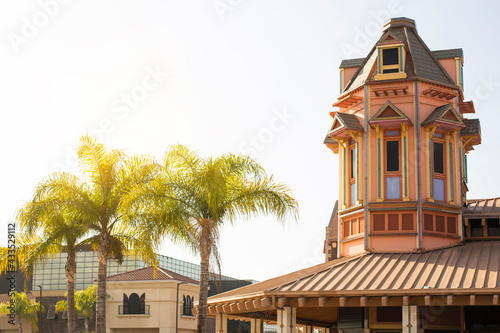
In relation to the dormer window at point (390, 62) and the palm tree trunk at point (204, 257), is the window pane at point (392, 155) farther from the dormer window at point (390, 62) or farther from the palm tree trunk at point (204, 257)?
the palm tree trunk at point (204, 257)

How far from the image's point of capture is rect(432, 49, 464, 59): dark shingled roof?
86.6ft

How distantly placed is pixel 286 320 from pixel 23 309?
158 feet

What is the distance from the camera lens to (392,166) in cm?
2466

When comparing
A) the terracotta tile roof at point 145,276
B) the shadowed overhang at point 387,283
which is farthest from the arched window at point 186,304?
the shadowed overhang at point 387,283

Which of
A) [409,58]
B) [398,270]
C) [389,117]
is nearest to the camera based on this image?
[398,270]

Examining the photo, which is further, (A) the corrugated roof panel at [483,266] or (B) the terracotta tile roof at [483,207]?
(B) the terracotta tile roof at [483,207]

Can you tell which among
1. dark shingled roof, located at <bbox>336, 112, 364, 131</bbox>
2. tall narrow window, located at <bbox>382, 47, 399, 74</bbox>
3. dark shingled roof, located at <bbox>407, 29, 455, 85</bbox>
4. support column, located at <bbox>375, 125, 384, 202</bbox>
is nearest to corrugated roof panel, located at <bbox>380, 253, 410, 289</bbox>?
support column, located at <bbox>375, 125, 384, 202</bbox>

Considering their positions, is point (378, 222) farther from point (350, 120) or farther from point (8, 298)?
point (8, 298)

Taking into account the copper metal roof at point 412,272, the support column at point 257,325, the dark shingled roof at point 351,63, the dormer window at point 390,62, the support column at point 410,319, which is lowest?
the support column at point 257,325

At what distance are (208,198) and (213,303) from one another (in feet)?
11.5

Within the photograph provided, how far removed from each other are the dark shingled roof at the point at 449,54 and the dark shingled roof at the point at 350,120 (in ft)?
14.0

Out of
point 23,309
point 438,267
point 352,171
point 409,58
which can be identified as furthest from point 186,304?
point 438,267

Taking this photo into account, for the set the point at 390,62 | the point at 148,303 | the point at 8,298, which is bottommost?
the point at 8,298

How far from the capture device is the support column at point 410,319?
63.2 ft
